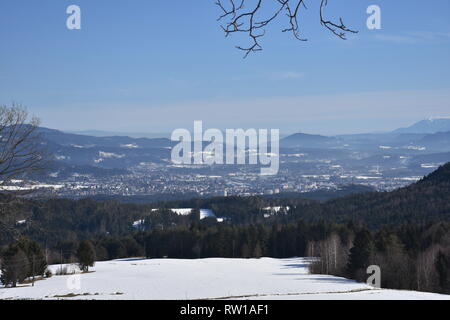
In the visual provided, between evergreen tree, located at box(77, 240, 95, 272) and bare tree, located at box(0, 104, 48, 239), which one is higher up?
bare tree, located at box(0, 104, 48, 239)

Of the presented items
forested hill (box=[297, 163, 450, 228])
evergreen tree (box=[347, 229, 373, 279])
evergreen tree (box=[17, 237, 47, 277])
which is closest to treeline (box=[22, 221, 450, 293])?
evergreen tree (box=[347, 229, 373, 279])

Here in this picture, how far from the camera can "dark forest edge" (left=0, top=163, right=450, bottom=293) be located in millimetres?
37812

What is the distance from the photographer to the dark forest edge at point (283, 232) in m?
37.8

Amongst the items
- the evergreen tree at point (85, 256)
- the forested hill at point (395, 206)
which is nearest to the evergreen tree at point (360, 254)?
the evergreen tree at point (85, 256)

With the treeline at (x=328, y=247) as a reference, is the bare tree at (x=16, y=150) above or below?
above

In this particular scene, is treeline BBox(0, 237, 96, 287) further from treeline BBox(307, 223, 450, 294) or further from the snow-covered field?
treeline BBox(307, 223, 450, 294)

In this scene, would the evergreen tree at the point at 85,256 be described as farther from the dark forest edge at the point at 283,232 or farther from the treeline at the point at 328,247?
the treeline at the point at 328,247

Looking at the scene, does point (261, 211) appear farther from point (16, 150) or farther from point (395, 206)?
point (16, 150)

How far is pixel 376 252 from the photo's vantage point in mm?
42875

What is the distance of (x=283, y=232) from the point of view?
7619 centimetres

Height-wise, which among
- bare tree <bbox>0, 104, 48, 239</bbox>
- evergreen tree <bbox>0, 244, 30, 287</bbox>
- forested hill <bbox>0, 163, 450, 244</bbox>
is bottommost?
forested hill <bbox>0, 163, 450, 244</bbox>

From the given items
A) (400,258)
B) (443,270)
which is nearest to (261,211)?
(400,258)
